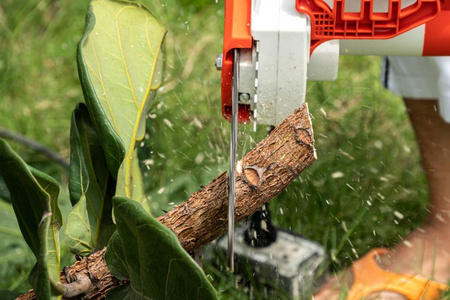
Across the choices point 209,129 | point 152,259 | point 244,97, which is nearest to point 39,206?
point 152,259

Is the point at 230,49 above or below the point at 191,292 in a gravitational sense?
above

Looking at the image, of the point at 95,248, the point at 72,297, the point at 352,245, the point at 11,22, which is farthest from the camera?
the point at 11,22

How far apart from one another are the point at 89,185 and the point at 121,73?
0.21m

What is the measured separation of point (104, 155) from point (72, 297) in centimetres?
30

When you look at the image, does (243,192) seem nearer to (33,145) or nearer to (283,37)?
(283,37)

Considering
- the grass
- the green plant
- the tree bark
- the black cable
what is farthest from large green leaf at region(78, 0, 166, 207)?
the black cable

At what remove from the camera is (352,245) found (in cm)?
172

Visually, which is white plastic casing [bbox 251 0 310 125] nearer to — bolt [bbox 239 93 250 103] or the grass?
bolt [bbox 239 93 250 103]

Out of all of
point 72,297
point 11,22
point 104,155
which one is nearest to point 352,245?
point 104,155

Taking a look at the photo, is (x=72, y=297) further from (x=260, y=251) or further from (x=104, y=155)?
(x=260, y=251)

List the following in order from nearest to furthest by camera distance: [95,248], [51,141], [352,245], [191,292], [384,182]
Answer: [191,292] → [95,248] → [352,245] → [384,182] → [51,141]

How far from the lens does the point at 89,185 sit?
119 cm

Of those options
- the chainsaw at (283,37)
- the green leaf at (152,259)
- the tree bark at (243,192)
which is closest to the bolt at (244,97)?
the chainsaw at (283,37)

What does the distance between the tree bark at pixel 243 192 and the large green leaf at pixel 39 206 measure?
0.24ft
